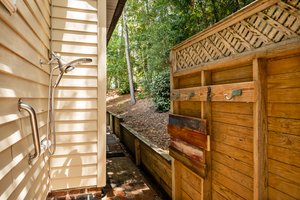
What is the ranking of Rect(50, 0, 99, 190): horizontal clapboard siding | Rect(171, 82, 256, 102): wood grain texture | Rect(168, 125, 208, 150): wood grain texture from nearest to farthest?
Rect(171, 82, 256, 102): wood grain texture < Rect(168, 125, 208, 150): wood grain texture < Rect(50, 0, 99, 190): horizontal clapboard siding

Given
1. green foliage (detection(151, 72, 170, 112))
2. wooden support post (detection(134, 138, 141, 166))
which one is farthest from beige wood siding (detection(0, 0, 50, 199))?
green foliage (detection(151, 72, 170, 112))

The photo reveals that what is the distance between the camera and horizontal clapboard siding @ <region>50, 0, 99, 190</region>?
2684 millimetres

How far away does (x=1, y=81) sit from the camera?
4.00 feet

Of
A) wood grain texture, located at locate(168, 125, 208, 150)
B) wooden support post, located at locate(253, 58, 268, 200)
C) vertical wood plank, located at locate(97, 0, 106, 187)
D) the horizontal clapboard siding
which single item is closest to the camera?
wooden support post, located at locate(253, 58, 268, 200)

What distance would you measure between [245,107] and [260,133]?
293mm

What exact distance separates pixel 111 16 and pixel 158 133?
287 centimetres

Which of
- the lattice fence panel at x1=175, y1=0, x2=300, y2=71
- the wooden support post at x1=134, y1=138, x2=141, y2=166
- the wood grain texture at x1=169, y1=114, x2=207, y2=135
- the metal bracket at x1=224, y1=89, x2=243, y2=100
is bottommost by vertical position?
the wooden support post at x1=134, y1=138, x2=141, y2=166

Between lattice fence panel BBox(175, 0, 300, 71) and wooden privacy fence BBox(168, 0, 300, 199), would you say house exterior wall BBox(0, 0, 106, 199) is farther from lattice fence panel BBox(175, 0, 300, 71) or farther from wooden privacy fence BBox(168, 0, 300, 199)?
lattice fence panel BBox(175, 0, 300, 71)

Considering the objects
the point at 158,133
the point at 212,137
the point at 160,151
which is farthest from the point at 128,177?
the point at 212,137

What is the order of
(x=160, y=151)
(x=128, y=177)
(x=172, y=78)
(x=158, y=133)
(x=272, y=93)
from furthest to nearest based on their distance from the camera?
(x=158, y=133) < (x=128, y=177) < (x=160, y=151) < (x=172, y=78) < (x=272, y=93)

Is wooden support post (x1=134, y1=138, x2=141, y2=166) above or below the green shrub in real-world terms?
below

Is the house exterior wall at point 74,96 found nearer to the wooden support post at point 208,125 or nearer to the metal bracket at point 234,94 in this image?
the wooden support post at point 208,125

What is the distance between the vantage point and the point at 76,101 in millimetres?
2748

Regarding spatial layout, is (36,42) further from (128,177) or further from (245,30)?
(128,177)
